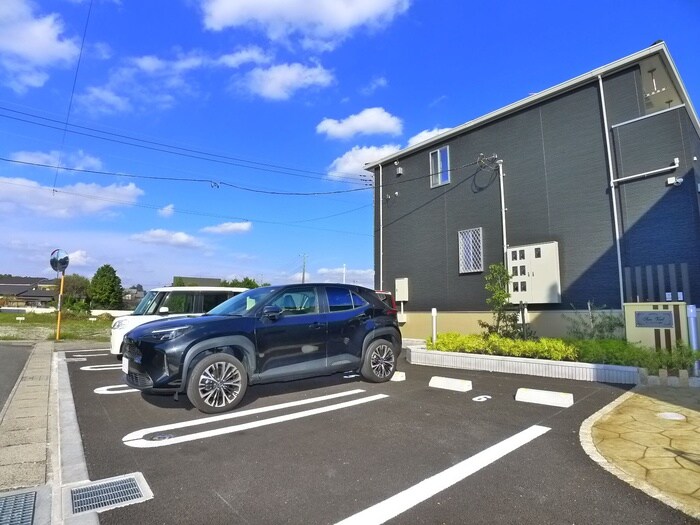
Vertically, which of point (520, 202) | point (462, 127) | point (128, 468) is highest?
point (462, 127)

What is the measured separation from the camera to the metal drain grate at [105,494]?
2872 mm

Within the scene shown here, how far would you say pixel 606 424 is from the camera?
4566 mm

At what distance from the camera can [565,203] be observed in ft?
35.2

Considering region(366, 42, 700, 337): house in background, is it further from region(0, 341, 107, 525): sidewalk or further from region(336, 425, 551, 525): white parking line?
region(0, 341, 107, 525): sidewalk

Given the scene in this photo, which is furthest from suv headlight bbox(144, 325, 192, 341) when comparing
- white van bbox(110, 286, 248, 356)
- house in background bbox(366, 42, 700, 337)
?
house in background bbox(366, 42, 700, 337)

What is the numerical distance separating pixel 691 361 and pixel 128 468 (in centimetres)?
744

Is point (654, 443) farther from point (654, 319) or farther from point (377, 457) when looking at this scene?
point (654, 319)

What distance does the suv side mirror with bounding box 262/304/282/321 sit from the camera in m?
5.66

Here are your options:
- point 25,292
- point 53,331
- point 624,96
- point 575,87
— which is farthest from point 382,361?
point 25,292

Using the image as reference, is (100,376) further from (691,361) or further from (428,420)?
(691,361)

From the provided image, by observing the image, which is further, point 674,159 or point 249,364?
point 674,159

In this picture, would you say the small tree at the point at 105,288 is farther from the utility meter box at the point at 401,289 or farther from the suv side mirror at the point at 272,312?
the suv side mirror at the point at 272,312

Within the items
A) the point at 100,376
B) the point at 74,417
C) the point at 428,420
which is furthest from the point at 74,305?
the point at 428,420

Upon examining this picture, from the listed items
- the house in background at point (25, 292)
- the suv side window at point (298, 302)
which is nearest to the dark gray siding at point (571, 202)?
the suv side window at point (298, 302)
